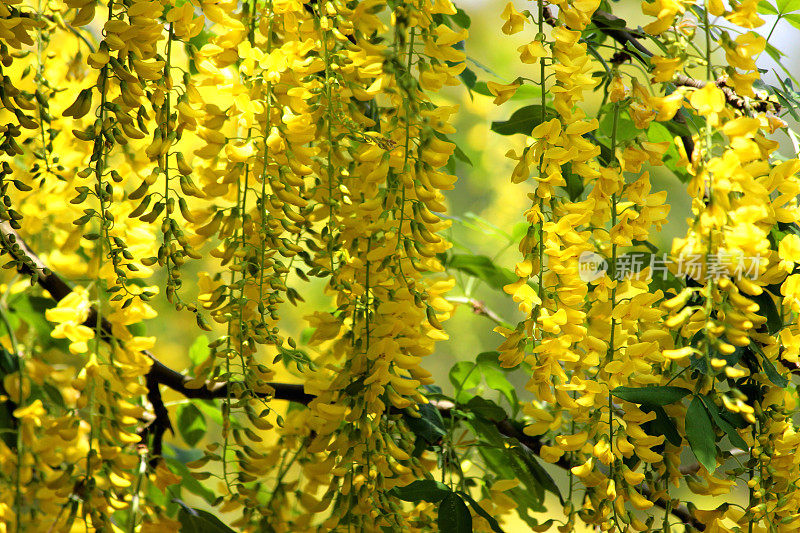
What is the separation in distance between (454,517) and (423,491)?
0.04 m

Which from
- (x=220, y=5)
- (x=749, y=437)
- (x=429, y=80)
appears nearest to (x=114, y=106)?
(x=220, y=5)

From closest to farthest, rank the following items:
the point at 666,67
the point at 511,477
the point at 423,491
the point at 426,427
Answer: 1. the point at 666,67
2. the point at 423,491
3. the point at 426,427
4. the point at 511,477

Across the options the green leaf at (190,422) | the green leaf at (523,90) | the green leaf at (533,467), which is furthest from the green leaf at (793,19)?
the green leaf at (190,422)

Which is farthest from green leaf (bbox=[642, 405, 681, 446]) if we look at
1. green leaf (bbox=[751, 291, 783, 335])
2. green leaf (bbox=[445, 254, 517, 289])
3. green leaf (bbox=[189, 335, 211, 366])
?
green leaf (bbox=[189, 335, 211, 366])

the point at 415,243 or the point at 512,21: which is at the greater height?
the point at 512,21

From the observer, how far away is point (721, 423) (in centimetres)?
57

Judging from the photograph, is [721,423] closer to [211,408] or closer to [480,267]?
[480,267]

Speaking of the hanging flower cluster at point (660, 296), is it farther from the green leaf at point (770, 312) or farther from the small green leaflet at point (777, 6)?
the small green leaflet at point (777, 6)

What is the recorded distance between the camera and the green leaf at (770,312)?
2.12ft

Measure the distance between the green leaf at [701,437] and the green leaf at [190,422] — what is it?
0.65m

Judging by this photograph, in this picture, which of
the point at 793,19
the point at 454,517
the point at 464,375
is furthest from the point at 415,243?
the point at 793,19

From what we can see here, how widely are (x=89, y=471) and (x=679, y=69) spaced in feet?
1.87

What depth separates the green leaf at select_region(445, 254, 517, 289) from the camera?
952 millimetres

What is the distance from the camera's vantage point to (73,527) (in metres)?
0.67
